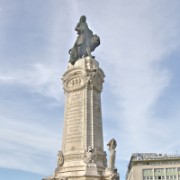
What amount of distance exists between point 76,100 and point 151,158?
74.6 m

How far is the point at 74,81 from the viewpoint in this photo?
34031 mm

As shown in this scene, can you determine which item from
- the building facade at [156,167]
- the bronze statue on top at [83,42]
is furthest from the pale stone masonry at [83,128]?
the building facade at [156,167]

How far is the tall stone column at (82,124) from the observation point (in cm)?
2956

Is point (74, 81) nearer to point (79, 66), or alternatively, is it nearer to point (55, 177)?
point (79, 66)

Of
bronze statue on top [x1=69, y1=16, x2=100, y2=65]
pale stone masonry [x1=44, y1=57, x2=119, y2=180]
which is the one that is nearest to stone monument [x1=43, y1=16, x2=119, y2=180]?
pale stone masonry [x1=44, y1=57, x2=119, y2=180]

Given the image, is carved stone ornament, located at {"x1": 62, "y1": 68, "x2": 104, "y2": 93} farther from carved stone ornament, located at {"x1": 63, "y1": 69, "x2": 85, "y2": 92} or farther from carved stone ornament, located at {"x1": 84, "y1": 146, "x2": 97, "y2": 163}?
carved stone ornament, located at {"x1": 84, "y1": 146, "x2": 97, "y2": 163}

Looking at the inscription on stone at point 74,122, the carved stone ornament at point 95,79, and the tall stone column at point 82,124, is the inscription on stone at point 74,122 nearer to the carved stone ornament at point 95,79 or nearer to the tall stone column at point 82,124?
the tall stone column at point 82,124

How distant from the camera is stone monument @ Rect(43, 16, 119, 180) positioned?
29.3 m

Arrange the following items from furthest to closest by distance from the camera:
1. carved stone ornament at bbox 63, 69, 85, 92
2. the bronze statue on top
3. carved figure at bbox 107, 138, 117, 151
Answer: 1. the bronze statue on top
2. carved stone ornament at bbox 63, 69, 85, 92
3. carved figure at bbox 107, 138, 117, 151

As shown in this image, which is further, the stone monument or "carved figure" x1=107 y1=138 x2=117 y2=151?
"carved figure" x1=107 y1=138 x2=117 y2=151

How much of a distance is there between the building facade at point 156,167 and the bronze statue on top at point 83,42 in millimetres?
69601

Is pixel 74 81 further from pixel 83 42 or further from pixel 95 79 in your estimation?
pixel 83 42

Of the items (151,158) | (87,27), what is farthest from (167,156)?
(87,27)

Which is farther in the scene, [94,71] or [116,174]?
[94,71]
